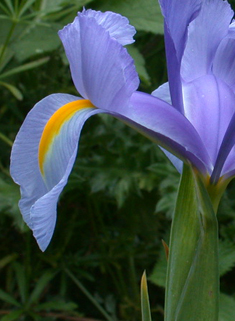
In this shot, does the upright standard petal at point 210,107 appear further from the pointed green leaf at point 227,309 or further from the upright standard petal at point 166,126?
the pointed green leaf at point 227,309

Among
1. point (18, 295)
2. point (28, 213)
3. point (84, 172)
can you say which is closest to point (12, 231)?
point (18, 295)

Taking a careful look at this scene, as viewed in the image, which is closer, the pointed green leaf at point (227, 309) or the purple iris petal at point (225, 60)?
the purple iris petal at point (225, 60)

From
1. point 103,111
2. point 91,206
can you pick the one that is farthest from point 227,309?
point 103,111

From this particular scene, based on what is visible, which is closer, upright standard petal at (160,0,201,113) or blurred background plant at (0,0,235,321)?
upright standard petal at (160,0,201,113)

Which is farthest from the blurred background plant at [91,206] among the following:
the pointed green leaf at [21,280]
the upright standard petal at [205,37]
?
the upright standard petal at [205,37]

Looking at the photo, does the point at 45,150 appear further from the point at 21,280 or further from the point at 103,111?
the point at 21,280

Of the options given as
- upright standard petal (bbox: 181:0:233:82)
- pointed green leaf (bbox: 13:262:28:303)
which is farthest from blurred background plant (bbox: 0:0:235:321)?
upright standard petal (bbox: 181:0:233:82)

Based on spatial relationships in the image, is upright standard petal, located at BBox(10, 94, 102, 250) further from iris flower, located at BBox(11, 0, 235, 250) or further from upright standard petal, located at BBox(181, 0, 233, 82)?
upright standard petal, located at BBox(181, 0, 233, 82)
